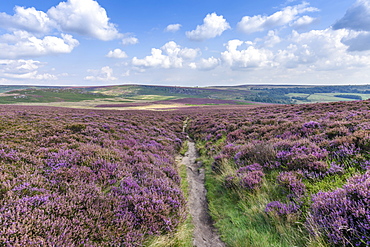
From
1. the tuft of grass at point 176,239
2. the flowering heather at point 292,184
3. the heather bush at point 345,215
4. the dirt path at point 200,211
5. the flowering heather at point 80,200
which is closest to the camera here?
the heather bush at point 345,215

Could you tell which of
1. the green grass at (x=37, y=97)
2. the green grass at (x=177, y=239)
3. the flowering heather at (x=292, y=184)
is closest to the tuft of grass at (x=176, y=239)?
the green grass at (x=177, y=239)

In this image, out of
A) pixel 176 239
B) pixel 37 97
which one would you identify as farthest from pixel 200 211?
pixel 37 97

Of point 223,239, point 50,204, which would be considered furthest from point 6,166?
point 223,239

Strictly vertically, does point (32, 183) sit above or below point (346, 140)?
below

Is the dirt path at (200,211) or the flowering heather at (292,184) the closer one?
the dirt path at (200,211)

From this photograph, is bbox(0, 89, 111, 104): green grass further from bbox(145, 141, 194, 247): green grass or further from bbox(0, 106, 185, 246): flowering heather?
bbox(145, 141, 194, 247): green grass

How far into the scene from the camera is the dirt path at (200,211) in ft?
15.1

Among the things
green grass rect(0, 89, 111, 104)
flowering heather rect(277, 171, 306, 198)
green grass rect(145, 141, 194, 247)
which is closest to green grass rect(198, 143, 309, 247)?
flowering heather rect(277, 171, 306, 198)

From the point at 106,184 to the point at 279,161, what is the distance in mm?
A: 6568

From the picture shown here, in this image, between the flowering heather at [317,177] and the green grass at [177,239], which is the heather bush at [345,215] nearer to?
the flowering heather at [317,177]

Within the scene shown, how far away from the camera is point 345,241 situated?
2.96 metres

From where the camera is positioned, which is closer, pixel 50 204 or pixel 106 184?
pixel 50 204

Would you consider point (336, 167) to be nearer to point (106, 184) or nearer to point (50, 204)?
point (106, 184)

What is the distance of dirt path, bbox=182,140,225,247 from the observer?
4602 mm
